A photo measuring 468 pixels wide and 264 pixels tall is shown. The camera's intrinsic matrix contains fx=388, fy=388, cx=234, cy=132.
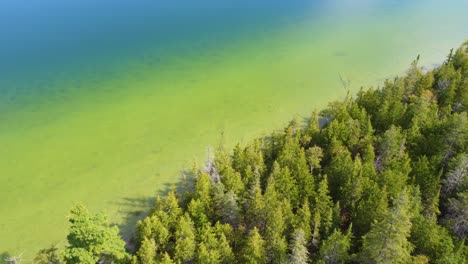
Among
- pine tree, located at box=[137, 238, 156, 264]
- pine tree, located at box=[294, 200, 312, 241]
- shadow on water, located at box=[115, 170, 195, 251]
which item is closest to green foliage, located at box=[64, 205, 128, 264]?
pine tree, located at box=[137, 238, 156, 264]

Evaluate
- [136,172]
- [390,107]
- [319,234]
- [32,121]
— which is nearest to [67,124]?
[32,121]

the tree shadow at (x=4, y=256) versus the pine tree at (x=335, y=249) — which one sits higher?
the tree shadow at (x=4, y=256)

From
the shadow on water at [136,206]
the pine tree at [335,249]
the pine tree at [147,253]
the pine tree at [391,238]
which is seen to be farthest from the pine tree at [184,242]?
the pine tree at [391,238]

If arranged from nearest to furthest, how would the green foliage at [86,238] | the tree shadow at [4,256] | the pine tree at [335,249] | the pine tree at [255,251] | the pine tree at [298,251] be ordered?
the green foliage at [86,238]
the pine tree at [298,251]
the pine tree at [335,249]
the pine tree at [255,251]
the tree shadow at [4,256]

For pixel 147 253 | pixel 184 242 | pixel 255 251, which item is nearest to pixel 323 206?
pixel 255 251

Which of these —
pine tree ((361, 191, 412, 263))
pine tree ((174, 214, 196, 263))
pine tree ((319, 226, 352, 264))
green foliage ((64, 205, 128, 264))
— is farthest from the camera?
pine tree ((174, 214, 196, 263))

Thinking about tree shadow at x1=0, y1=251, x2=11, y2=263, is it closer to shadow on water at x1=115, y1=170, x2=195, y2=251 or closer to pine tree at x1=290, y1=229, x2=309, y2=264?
shadow on water at x1=115, y1=170, x2=195, y2=251

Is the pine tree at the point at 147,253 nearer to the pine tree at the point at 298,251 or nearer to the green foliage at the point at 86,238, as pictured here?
the green foliage at the point at 86,238
